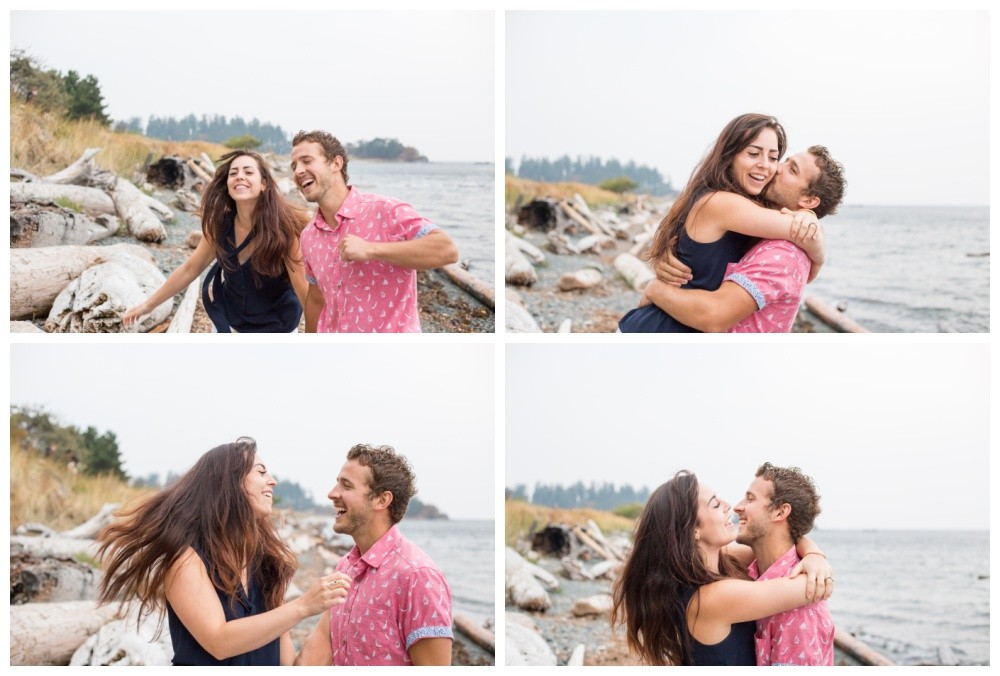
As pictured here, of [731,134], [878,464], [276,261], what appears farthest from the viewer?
[878,464]

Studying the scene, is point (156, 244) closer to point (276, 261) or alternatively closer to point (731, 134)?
point (276, 261)

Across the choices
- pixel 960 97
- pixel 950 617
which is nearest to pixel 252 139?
pixel 960 97

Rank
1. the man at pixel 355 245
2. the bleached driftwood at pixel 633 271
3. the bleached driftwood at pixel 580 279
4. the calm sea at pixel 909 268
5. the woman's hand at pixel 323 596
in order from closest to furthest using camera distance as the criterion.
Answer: the woman's hand at pixel 323 596 → the man at pixel 355 245 → the bleached driftwood at pixel 580 279 → the bleached driftwood at pixel 633 271 → the calm sea at pixel 909 268

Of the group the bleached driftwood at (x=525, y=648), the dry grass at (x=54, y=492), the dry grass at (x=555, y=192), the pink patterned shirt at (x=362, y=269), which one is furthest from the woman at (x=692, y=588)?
the dry grass at (x=54, y=492)

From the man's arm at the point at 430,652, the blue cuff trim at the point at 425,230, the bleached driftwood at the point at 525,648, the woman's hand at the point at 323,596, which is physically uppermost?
the blue cuff trim at the point at 425,230

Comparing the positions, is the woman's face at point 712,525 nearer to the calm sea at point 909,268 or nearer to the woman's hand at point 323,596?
the woman's hand at point 323,596

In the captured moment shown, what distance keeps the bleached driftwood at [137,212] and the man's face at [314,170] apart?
56cm

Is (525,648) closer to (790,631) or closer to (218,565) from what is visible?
(790,631)

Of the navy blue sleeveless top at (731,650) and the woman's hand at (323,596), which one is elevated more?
the woman's hand at (323,596)

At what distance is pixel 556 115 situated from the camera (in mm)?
4094

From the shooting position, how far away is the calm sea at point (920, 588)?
4070 millimetres

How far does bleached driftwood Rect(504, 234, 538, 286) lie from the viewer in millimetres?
4094

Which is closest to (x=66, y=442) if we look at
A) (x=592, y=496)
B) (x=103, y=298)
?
(x=103, y=298)
